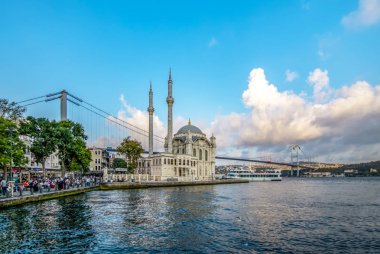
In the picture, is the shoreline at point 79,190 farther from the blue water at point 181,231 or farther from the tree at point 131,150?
the tree at point 131,150

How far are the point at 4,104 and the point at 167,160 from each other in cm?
6151

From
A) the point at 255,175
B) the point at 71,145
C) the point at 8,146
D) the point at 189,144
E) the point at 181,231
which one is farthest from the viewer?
the point at 255,175

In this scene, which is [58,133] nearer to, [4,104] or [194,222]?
[4,104]

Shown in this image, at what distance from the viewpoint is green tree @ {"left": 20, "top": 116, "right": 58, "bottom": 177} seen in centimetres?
5419

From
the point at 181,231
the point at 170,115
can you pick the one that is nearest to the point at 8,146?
the point at 181,231

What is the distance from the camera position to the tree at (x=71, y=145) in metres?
57.6

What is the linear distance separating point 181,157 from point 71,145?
5460cm

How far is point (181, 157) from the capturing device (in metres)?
111

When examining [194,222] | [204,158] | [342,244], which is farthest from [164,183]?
[342,244]

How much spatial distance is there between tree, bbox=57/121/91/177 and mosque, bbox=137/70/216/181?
36518 mm

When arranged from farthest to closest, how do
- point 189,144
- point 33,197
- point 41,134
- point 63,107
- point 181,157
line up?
point 189,144, point 181,157, point 63,107, point 41,134, point 33,197

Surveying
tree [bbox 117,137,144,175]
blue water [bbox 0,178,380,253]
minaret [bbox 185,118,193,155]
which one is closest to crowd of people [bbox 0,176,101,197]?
blue water [bbox 0,178,380,253]

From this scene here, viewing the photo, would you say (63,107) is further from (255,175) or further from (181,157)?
(255,175)

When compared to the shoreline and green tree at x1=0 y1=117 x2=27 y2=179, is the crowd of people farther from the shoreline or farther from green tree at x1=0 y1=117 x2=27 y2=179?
green tree at x1=0 y1=117 x2=27 y2=179
